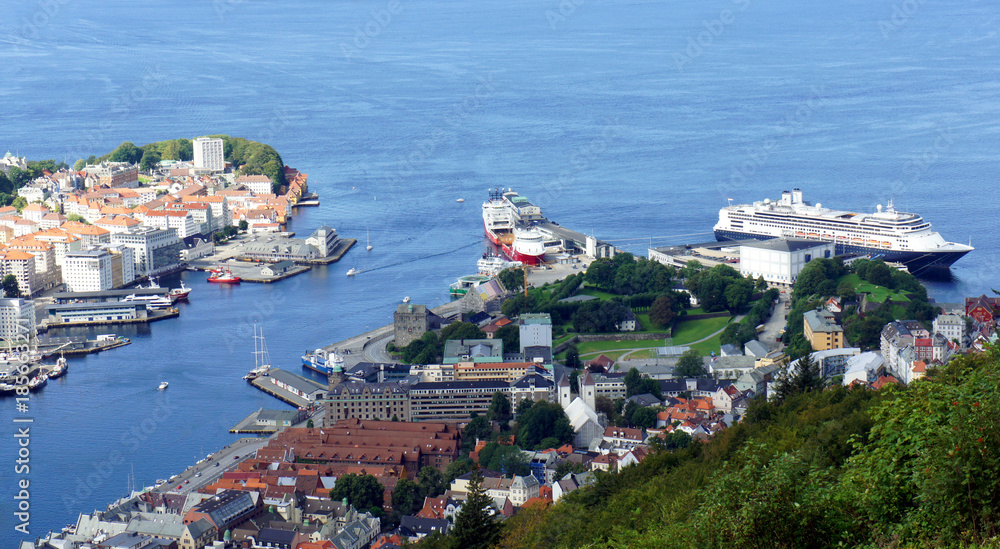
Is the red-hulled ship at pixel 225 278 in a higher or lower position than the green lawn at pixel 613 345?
higher

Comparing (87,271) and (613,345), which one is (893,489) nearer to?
(613,345)

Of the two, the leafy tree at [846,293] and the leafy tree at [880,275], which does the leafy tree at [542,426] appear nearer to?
the leafy tree at [846,293]

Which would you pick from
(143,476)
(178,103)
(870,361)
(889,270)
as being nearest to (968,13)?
(178,103)

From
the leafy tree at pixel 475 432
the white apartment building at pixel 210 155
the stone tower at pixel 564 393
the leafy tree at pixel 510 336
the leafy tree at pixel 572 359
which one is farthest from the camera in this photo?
the white apartment building at pixel 210 155

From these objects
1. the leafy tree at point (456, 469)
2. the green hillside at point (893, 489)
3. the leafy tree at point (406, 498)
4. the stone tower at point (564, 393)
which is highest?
the green hillside at point (893, 489)

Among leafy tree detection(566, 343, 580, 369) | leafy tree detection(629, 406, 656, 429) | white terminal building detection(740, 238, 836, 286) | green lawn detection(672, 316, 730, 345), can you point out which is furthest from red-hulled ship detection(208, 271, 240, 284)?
leafy tree detection(629, 406, 656, 429)

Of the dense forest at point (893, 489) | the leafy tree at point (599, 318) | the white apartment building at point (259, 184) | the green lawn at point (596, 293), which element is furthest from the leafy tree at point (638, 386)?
the white apartment building at point (259, 184)

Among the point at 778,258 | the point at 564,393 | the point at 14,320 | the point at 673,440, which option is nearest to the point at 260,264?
the point at 14,320
